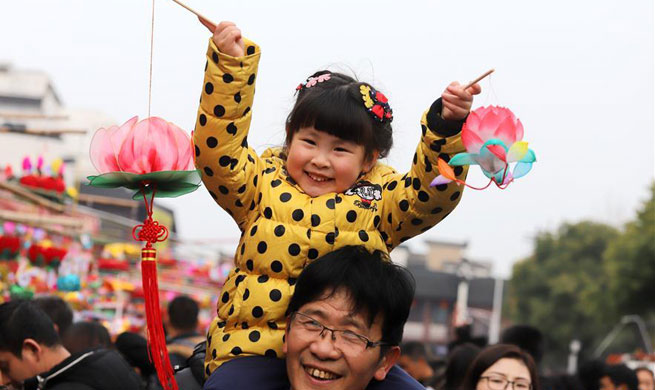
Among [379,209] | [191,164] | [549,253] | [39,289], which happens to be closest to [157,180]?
[191,164]

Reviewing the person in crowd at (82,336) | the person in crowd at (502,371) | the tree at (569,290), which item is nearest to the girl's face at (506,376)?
the person in crowd at (502,371)

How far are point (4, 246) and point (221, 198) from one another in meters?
6.83

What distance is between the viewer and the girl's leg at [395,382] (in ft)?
13.0

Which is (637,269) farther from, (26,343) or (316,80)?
(316,80)

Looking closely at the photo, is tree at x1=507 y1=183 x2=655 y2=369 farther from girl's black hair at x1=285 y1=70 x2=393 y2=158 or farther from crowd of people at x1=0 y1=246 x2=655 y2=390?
girl's black hair at x1=285 y1=70 x2=393 y2=158

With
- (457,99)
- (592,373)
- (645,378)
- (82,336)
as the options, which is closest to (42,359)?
(82,336)

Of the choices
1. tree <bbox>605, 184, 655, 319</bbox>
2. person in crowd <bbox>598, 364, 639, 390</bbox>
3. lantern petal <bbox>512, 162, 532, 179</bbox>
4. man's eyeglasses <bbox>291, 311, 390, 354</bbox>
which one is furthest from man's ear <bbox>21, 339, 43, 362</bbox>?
tree <bbox>605, 184, 655, 319</bbox>

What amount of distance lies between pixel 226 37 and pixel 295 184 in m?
0.63

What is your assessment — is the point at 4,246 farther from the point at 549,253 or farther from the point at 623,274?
the point at 549,253

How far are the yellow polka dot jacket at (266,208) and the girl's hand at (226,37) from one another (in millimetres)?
25

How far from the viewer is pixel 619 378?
390 inches

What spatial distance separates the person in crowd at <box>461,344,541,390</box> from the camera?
229 inches

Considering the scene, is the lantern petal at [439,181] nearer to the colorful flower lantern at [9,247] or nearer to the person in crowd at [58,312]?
the person in crowd at [58,312]

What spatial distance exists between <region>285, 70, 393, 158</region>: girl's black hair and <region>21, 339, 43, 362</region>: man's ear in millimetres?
2266
